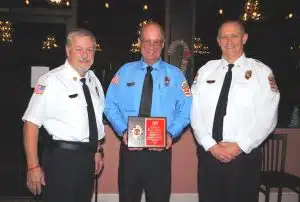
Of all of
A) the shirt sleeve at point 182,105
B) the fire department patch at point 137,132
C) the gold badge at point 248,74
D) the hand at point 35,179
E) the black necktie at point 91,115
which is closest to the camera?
the hand at point 35,179

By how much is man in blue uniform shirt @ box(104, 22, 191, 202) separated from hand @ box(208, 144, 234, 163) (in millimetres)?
319

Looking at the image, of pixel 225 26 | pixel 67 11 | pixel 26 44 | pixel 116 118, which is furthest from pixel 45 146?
pixel 26 44

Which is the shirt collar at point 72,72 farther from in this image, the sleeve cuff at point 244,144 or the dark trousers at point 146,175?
the sleeve cuff at point 244,144

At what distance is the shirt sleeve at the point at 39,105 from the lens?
7.20 feet

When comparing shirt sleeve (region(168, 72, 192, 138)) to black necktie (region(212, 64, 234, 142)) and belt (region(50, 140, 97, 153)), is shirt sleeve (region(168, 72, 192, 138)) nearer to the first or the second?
black necktie (region(212, 64, 234, 142))

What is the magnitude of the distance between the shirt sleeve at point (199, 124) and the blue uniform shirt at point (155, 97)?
5cm

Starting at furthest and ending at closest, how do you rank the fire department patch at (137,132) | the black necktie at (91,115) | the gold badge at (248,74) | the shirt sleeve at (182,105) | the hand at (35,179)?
the shirt sleeve at (182,105) → the gold badge at (248,74) → the fire department patch at (137,132) → the black necktie at (91,115) → the hand at (35,179)

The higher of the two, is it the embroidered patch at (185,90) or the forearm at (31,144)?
the embroidered patch at (185,90)

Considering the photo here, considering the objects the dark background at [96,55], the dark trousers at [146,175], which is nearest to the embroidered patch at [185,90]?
the dark trousers at [146,175]

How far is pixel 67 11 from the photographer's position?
4219 millimetres

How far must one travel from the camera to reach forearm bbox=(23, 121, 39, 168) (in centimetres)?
218

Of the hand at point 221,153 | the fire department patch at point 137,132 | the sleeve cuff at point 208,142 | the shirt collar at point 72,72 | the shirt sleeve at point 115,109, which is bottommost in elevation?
the hand at point 221,153

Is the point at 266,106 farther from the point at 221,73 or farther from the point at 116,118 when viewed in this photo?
the point at 116,118

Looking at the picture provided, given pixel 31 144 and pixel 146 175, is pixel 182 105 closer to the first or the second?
pixel 146 175
